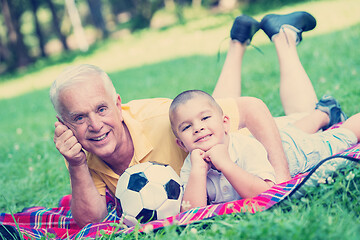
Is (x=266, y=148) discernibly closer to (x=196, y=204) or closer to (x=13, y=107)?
(x=196, y=204)

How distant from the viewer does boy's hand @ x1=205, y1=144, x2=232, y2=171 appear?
2619mm

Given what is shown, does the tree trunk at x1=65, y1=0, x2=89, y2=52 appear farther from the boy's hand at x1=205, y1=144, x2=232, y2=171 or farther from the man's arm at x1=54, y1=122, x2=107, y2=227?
the boy's hand at x1=205, y1=144, x2=232, y2=171

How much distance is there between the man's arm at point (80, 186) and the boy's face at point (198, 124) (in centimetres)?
73

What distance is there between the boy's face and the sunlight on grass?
5.69 metres

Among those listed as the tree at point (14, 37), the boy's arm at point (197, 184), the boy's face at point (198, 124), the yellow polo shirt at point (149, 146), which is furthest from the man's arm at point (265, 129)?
the tree at point (14, 37)

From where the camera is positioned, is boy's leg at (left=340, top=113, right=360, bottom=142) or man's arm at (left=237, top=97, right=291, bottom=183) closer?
man's arm at (left=237, top=97, right=291, bottom=183)

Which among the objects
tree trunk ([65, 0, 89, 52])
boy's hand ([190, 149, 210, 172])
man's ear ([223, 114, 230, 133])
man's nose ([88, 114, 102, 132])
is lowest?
boy's hand ([190, 149, 210, 172])

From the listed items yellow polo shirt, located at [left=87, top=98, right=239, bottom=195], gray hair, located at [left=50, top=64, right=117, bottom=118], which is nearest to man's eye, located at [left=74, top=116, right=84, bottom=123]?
gray hair, located at [left=50, top=64, right=117, bottom=118]

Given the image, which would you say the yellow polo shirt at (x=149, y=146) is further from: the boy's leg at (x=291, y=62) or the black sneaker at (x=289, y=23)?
the black sneaker at (x=289, y=23)

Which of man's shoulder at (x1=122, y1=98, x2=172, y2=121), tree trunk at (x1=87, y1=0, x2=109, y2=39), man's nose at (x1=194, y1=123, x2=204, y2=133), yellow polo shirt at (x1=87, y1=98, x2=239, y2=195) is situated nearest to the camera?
man's nose at (x1=194, y1=123, x2=204, y2=133)

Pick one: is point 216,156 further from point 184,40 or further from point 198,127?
point 184,40

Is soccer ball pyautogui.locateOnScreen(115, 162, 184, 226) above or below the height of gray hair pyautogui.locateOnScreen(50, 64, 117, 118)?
below

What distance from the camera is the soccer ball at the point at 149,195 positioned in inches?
104

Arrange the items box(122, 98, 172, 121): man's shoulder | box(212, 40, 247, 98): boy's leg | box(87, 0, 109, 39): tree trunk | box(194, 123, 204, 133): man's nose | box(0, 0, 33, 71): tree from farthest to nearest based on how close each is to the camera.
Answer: box(87, 0, 109, 39): tree trunk < box(0, 0, 33, 71): tree < box(212, 40, 247, 98): boy's leg < box(122, 98, 172, 121): man's shoulder < box(194, 123, 204, 133): man's nose
